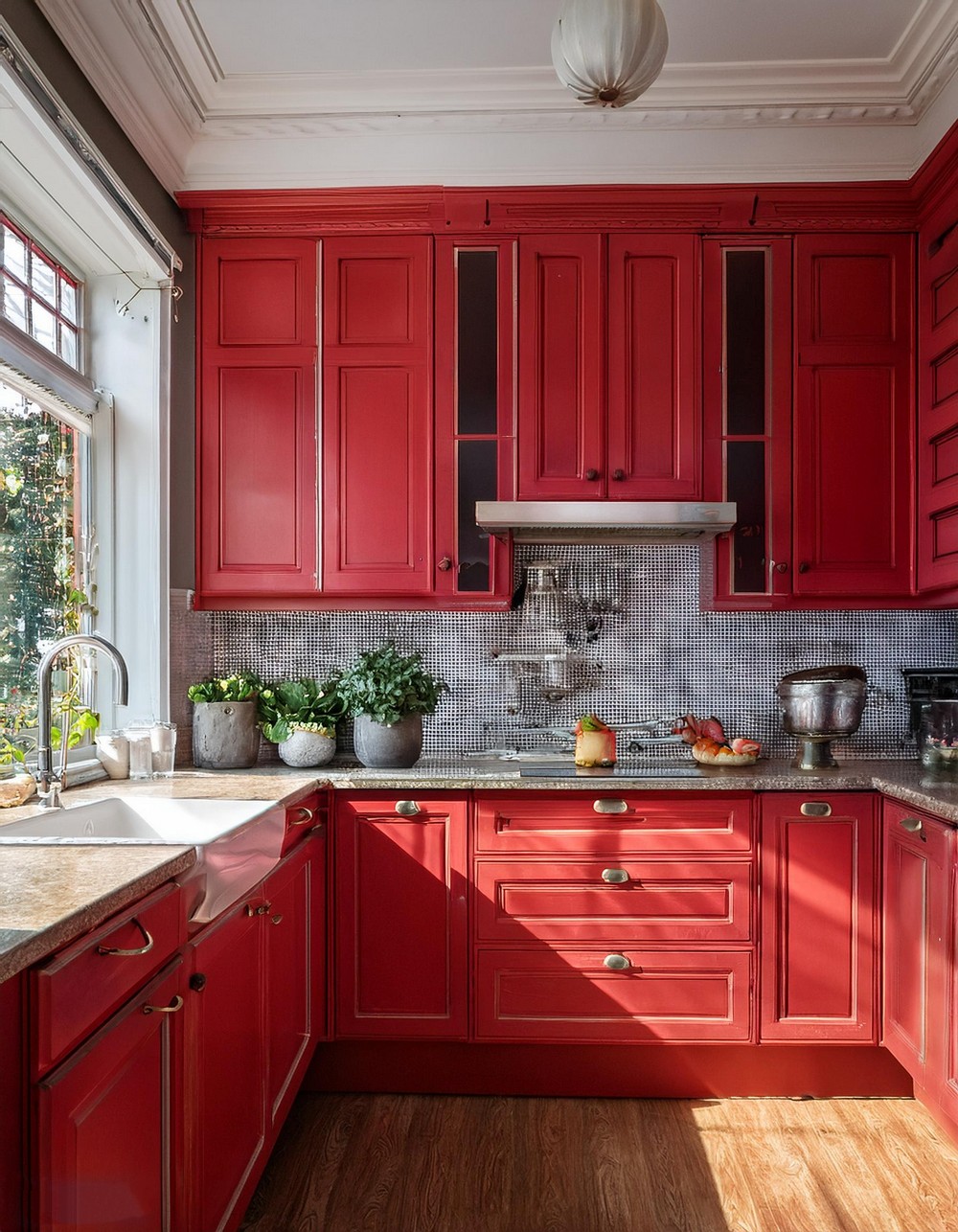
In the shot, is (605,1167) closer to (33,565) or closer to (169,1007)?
(169,1007)

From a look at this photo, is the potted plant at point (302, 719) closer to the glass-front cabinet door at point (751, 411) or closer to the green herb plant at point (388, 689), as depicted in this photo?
the green herb plant at point (388, 689)

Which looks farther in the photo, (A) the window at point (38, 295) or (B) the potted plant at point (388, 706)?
(B) the potted plant at point (388, 706)

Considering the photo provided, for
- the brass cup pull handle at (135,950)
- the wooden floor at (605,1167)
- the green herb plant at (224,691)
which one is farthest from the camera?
the green herb plant at (224,691)

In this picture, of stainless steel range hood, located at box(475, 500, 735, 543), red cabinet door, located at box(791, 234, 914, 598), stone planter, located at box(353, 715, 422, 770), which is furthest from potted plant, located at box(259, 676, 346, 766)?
red cabinet door, located at box(791, 234, 914, 598)

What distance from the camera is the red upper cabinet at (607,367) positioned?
110 inches

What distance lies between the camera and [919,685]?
2969mm

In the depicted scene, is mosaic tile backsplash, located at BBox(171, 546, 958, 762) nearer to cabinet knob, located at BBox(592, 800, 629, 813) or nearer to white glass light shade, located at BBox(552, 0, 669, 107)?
cabinet knob, located at BBox(592, 800, 629, 813)

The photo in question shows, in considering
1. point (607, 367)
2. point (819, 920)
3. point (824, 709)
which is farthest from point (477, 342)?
point (819, 920)

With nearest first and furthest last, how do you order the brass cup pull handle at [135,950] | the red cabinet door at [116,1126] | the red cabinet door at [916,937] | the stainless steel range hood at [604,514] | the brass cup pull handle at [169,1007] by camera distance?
1. the red cabinet door at [116,1126]
2. the brass cup pull handle at [135,950]
3. the brass cup pull handle at [169,1007]
4. the red cabinet door at [916,937]
5. the stainless steel range hood at [604,514]

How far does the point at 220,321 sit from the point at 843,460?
2047mm

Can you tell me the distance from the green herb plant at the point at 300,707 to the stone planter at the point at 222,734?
8cm

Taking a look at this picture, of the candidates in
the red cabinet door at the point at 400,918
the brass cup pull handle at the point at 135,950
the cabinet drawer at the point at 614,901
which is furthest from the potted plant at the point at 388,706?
the brass cup pull handle at the point at 135,950

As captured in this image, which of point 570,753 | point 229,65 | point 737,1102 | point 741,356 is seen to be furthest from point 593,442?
point 737,1102

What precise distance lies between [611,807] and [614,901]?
0.87 feet
